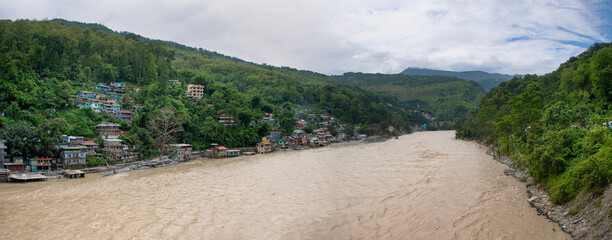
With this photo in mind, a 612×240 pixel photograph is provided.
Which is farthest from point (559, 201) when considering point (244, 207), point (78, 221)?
point (78, 221)

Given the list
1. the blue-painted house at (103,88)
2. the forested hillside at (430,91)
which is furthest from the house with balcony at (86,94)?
the forested hillside at (430,91)

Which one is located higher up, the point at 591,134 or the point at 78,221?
the point at 591,134

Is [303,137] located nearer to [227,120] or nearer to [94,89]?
[227,120]

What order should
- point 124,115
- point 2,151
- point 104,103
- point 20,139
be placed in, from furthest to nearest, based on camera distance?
1. point 104,103
2. point 124,115
3. point 20,139
4. point 2,151

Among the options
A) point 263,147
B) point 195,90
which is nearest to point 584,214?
point 263,147

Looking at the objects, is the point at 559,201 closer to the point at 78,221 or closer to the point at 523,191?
the point at 523,191

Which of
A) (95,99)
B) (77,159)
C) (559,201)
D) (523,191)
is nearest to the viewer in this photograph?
(559,201)

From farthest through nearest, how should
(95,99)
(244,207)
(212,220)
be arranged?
(95,99) → (244,207) → (212,220)

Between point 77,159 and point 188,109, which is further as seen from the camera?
point 188,109

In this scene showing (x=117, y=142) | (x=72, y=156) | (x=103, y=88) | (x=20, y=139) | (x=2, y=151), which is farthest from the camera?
(x=103, y=88)
